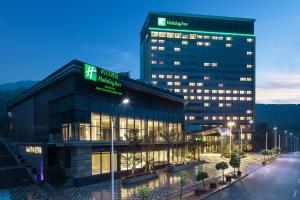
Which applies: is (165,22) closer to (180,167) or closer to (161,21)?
(161,21)

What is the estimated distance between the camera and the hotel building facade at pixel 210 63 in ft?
627

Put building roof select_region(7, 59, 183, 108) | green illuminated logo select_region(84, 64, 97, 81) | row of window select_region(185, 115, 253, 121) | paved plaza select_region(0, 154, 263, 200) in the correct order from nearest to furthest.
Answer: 1. paved plaza select_region(0, 154, 263, 200)
2. building roof select_region(7, 59, 183, 108)
3. green illuminated logo select_region(84, 64, 97, 81)
4. row of window select_region(185, 115, 253, 121)

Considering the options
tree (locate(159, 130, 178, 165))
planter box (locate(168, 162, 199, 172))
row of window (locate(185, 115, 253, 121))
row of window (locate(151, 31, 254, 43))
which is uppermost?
row of window (locate(151, 31, 254, 43))

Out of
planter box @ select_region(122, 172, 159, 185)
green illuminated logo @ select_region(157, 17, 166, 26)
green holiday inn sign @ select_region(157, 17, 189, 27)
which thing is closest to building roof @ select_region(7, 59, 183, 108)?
planter box @ select_region(122, 172, 159, 185)

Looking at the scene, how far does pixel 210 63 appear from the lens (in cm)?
19562

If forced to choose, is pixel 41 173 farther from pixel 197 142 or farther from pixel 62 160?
pixel 197 142

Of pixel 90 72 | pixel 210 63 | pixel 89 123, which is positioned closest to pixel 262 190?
pixel 89 123

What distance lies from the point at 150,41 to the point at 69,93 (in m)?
152

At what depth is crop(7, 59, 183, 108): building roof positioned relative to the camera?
3984 centimetres

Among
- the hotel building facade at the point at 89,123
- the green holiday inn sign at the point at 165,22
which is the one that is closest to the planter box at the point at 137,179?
the hotel building facade at the point at 89,123

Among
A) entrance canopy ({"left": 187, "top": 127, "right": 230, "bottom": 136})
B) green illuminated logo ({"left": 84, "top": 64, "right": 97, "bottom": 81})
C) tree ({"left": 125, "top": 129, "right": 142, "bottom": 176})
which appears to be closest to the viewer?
green illuminated logo ({"left": 84, "top": 64, "right": 97, "bottom": 81})

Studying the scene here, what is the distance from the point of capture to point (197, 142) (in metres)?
70.6

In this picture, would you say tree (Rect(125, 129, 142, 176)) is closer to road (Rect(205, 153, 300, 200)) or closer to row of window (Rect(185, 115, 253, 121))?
road (Rect(205, 153, 300, 200))

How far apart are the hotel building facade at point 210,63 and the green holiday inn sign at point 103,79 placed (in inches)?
5710
